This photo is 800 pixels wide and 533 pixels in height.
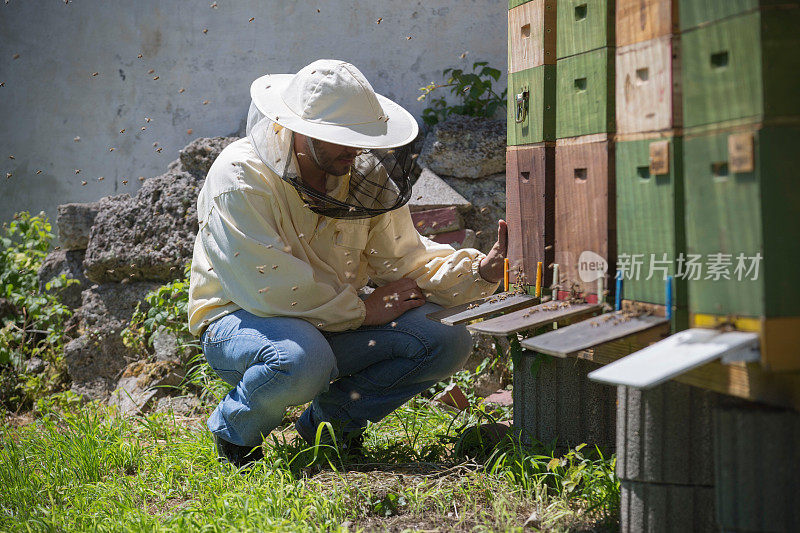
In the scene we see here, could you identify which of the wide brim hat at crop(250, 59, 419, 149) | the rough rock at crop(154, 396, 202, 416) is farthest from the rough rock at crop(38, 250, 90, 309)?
the wide brim hat at crop(250, 59, 419, 149)

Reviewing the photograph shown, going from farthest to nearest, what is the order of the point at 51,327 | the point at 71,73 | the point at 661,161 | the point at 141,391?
1. the point at 71,73
2. the point at 51,327
3. the point at 141,391
4. the point at 661,161

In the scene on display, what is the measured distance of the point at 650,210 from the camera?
170cm

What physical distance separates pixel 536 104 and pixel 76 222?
3.48 meters

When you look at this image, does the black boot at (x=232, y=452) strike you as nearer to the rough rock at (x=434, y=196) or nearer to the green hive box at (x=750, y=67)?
the rough rock at (x=434, y=196)

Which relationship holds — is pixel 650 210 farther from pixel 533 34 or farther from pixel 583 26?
pixel 533 34

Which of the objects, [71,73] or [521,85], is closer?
[521,85]

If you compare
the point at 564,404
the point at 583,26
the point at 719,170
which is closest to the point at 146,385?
the point at 564,404

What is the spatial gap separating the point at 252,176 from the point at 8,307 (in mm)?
3116

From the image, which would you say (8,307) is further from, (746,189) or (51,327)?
(746,189)

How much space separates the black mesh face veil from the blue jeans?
42cm

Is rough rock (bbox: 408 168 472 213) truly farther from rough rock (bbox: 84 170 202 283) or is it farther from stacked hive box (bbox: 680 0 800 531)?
stacked hive box (bbox: 680 0 800 531)

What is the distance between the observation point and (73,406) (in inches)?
Answer: 167

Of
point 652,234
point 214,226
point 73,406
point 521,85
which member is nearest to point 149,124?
point 73,406

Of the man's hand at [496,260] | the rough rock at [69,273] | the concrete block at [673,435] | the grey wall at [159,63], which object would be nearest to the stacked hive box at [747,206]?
the concrete block at [673,435]
